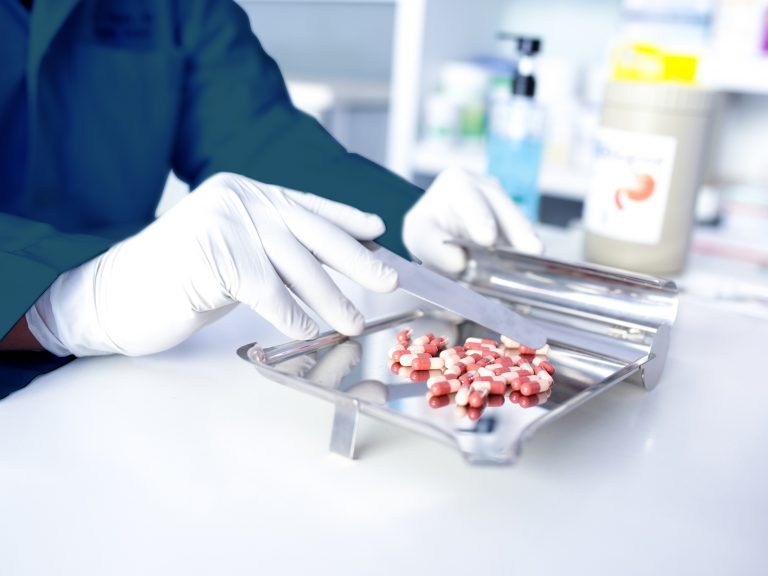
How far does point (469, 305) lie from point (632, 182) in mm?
452

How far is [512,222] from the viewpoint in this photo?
3.11 ft

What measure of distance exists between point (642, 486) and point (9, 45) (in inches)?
33.8

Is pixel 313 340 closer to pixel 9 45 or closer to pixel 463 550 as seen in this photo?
pixel 463 550

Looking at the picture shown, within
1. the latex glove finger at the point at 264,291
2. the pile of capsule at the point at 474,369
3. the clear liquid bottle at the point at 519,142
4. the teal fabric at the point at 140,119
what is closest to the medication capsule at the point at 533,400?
the pile of capsule at the point at 474,369

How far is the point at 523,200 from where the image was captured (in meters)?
1.26

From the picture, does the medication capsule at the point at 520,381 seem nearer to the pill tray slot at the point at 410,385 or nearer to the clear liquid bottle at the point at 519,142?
the pill tray slot at the point at 410,385

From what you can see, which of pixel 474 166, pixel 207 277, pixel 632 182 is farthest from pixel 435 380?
pixel 474 166

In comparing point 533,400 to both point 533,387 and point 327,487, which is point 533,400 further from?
point 327,487

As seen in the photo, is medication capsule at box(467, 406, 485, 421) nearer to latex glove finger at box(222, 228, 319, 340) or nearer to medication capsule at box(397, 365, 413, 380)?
medication capsule at box(397, 365, 413, 380)

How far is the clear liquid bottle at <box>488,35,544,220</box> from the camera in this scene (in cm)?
121

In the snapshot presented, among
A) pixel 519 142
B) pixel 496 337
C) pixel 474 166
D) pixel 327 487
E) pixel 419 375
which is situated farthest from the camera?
pixel 474 166

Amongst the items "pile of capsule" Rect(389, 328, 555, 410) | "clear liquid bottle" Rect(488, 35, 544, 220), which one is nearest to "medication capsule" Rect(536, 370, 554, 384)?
"pile of capsule" Rect(389, 328, 555, 410)

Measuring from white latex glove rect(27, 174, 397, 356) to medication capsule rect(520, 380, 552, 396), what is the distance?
0.17 metres

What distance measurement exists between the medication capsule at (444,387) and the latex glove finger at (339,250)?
14 centimetres
